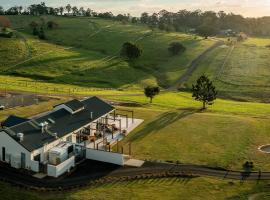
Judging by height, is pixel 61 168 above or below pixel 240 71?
below

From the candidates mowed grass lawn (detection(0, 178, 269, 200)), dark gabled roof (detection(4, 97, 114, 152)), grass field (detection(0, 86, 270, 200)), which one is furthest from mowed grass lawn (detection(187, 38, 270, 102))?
mowed grass lawn (detection(0, 178, 269, 200))

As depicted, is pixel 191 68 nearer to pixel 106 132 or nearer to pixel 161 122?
pixel 161 122

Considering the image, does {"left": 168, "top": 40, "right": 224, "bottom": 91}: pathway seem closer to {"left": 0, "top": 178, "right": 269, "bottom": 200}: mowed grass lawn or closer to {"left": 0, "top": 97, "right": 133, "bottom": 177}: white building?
{"left": 0, "top": 97, "right": 133, "bottom": 177}: white building

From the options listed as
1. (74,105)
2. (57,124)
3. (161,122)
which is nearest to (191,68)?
(161,122)

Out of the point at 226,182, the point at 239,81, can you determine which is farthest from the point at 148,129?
the point at 239,81

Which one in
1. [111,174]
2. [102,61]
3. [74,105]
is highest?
[74,105]

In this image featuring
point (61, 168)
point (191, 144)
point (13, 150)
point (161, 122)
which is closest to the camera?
point (61, 168)

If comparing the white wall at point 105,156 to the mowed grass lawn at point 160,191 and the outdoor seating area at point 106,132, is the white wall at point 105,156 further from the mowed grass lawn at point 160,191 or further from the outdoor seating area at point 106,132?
the mowed grass lawn at point 160,191
